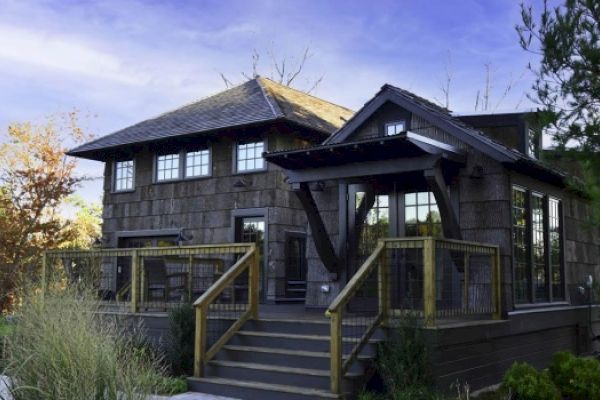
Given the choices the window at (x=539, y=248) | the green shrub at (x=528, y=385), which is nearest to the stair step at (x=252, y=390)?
the green shrub at (x=528, y=385)

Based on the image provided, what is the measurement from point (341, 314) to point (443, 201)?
8.41 ft

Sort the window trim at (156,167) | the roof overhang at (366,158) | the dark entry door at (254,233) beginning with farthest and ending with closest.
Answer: the window trim at (156,167), the dark entry door at (254,233), the roof overhang at (366,158)

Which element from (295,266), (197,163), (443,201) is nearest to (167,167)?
(197,163)

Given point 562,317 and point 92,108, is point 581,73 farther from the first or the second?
point 92,108

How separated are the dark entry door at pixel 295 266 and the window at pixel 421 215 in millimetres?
3329

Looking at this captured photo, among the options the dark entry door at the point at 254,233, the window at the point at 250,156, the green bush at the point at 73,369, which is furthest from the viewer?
the window at the point at 250,156

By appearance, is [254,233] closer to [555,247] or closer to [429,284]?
[555,247]

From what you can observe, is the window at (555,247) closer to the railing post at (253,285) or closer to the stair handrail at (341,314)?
the stair handrail at (341,314)

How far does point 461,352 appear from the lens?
7.63 m

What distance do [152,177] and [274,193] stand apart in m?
3.49

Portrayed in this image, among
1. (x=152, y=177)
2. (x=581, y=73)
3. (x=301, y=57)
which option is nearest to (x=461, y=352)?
(x=581, y=73)

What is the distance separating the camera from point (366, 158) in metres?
8.88

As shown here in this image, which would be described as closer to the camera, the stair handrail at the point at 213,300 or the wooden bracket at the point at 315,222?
the stair handrail at the point at 213,300

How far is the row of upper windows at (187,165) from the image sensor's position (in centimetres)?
1291
